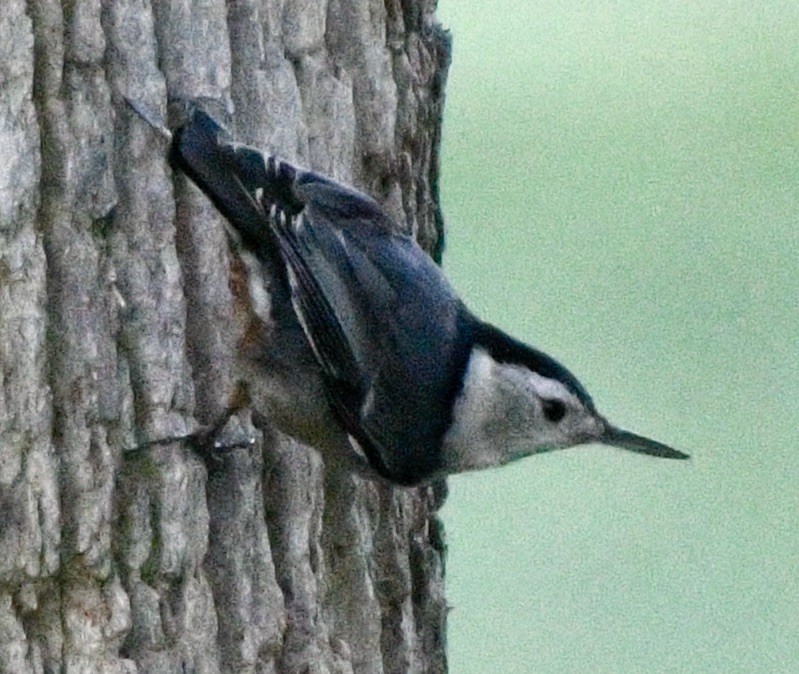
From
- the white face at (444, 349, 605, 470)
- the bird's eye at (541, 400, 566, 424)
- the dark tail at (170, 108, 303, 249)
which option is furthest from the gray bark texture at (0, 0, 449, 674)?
the bird's eye at (541, 400, 566, 424)

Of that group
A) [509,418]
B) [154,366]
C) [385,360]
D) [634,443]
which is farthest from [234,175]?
[634,443]

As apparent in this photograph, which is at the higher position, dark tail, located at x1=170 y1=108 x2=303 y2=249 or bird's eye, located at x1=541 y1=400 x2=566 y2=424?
dark tail, located at x1=170 y1=108 x2=303 y2=249

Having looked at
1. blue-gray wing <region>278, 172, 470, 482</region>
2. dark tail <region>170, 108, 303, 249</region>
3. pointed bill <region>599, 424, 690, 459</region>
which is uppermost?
dark tail <region>170, 108, 303, 249</region>

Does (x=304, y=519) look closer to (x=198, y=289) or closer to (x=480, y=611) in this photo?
(x=198, y=289)

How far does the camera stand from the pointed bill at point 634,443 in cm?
296

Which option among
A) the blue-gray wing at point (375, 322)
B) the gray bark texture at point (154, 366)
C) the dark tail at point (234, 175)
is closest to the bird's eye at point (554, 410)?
the blue-gray wing at point (375, 322)

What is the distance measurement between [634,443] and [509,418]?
210 millimetres

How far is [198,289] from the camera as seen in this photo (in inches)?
104

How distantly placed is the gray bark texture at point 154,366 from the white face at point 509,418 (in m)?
0.20

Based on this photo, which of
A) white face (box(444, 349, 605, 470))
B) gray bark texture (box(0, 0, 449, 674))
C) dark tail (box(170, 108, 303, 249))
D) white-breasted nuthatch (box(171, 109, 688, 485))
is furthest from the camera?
white face (box(444, 349, 605, 470))

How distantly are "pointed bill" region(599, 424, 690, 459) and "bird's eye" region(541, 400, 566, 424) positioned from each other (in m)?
0.08

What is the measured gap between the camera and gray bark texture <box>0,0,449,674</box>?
2.38 metres

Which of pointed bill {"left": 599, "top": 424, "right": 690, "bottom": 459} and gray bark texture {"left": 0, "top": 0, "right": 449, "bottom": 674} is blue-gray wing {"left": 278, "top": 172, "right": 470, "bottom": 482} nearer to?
gray bark texture {"left": 0, "top": 0, "right": 449, "bottom": 674}

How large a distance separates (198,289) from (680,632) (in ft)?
6.07
